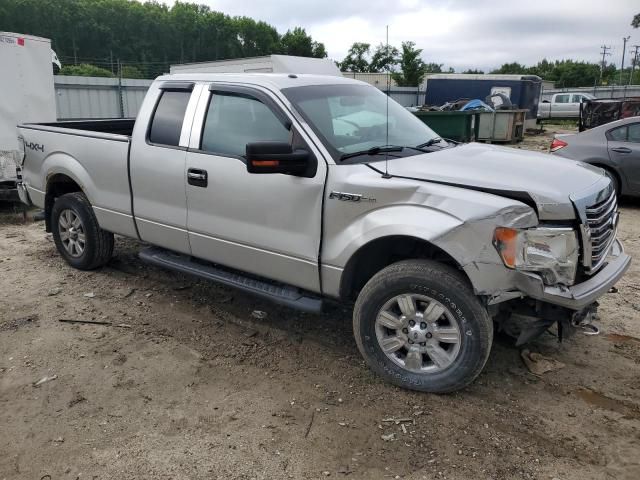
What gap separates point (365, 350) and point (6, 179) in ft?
22.8

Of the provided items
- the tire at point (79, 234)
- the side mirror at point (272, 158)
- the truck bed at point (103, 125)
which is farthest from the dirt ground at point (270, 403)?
the truck bed at point (103, 125)

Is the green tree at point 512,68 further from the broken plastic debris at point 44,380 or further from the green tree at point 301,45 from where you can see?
the broken plastic debris at point 44,380

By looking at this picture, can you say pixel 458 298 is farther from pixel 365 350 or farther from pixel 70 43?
pixel 70 43

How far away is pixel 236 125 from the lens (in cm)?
421

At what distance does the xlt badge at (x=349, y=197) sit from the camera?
348 cm

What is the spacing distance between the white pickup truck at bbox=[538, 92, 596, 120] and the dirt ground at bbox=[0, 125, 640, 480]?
100 feet

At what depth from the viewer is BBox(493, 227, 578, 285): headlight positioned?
10.1 ft

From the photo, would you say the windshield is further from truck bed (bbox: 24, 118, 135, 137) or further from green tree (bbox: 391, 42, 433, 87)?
green tree (bbox: 391, 42, 433, 87)

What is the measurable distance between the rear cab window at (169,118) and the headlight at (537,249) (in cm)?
268

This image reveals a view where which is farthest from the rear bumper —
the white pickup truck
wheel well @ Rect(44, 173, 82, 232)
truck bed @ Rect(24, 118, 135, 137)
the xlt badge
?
the white pickup truck

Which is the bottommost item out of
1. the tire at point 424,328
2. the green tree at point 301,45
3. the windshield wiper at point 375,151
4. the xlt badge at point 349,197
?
the tire at point 424,328

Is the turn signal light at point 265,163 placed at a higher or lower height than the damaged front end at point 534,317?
higher

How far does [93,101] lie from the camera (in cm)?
1460

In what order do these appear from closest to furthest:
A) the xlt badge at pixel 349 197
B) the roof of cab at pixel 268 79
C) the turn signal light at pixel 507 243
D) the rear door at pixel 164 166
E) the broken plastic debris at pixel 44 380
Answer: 1. the turn signal light at pixel 507 243
2. the xlt badge at pixel 349 197
3. the broken plastic debris at pixel 44 380
4. the roof of cab at pixel 268 79
5. the rear door at pixel 164 166
